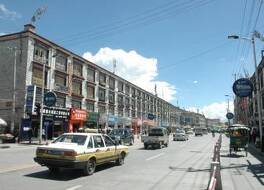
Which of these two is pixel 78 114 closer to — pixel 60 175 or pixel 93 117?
pixel 93 117

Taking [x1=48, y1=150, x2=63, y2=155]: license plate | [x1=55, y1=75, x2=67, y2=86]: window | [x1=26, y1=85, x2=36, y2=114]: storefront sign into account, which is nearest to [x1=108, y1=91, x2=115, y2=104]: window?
[x1=55, y1=75, x2=67, y2=86]: window

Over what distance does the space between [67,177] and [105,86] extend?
158 ft

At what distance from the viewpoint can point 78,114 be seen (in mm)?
47562

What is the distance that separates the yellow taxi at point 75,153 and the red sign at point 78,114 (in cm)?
3205

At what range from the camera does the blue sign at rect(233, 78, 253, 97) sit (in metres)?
24.0

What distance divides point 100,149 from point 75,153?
2.17 metres

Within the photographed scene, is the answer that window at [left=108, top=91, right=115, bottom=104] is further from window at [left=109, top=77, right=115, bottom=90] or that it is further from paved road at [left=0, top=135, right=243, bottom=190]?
paved road at [left=0, top=135, right=243, bottom=190]

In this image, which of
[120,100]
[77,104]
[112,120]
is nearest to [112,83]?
[120,100]

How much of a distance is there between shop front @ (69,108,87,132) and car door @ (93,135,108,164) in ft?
101

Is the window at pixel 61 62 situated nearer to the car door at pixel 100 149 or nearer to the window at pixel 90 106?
the window at pixel 90 106

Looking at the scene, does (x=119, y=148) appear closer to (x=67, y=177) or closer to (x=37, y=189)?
(x=67, y=177)

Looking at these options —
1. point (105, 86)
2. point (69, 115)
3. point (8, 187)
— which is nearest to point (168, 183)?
point (8, 187)

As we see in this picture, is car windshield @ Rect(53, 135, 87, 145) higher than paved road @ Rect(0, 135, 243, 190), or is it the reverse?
car windshield @ Rect(53, 135, 87, 145)

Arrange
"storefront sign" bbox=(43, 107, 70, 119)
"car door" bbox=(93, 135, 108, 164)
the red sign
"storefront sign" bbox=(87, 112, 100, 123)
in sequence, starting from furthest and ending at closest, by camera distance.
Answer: "storefront sign" bbox=(87, 112, 100, 123) → the red sign → "storefront sign" bbox=(43, 107, 70, 119) → "car door" bbox=(93, 135, 108, 164)
